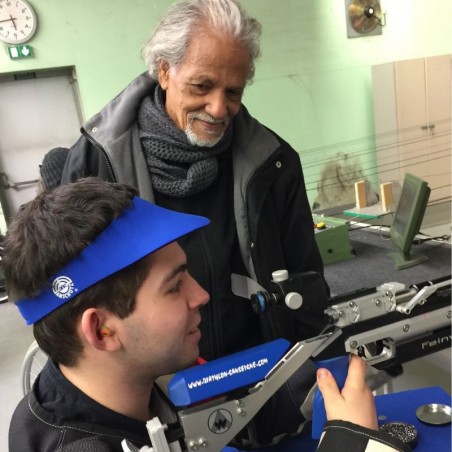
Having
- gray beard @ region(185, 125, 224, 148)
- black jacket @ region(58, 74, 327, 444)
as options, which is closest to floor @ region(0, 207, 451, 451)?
black jacket @ region(58, 74, 327, 444)

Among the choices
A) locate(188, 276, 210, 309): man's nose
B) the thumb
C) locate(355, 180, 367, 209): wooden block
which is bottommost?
locate(355, 180, 367, 209): wooden block

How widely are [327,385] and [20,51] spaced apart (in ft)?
12.7

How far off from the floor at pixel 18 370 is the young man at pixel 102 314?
132 cm

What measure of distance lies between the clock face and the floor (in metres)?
2.26

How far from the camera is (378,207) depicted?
2.64m

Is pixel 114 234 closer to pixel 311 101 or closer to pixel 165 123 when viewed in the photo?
pixel 165 123

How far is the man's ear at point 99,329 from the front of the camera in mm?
731

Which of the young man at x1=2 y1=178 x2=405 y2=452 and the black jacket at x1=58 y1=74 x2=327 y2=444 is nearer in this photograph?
the young man at x1=2 y1=178 x2=405 y2=452

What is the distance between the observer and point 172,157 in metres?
1.16

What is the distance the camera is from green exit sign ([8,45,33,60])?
3.74 metres

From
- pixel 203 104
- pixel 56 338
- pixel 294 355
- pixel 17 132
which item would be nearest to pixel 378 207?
pixel 203 104

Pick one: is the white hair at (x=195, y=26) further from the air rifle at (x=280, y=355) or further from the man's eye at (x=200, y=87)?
the air rifle at (x=280, y=355)

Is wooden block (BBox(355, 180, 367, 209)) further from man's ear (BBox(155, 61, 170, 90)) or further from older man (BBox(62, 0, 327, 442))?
man's ear (BBox(155, 61, 170, 90))

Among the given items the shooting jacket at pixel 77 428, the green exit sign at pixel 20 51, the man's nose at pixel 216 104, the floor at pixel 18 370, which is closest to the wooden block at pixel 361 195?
the floor at pixel 18 370
